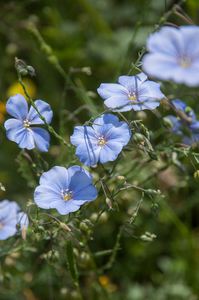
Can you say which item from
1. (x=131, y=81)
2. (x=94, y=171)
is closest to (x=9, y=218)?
(x=94, y=171)

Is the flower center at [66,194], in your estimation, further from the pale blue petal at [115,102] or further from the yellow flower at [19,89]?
the yellow flower at [19,89]

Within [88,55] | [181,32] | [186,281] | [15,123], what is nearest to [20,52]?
[88,55]

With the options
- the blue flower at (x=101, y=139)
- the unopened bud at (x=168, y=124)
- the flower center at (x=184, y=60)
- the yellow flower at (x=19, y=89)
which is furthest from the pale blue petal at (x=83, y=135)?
the yellow flower at (x=19, y=89)

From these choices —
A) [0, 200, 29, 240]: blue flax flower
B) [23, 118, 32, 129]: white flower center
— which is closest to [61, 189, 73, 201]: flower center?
[0, 200, 29, 240]: blue flax flower

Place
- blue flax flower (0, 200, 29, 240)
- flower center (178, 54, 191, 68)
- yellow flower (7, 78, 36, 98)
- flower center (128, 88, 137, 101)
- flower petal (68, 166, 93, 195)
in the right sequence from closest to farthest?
flower center (178, 54, 191, 68)
flower petal (68, 166, 93, 195)
flower center (128, 88, 137, 101)
blue flax flower (0, 200, 29, 240)
yellow flower (7, 78, 36, 98)

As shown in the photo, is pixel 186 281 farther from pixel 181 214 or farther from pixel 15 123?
pixel 15 123

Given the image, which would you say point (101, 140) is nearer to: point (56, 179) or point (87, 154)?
point (87, 154)

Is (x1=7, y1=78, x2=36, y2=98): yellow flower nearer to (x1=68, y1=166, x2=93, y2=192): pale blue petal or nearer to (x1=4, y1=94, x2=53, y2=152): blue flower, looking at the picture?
(x1=4, y1=94, x2=53, y2=152): blue flower
